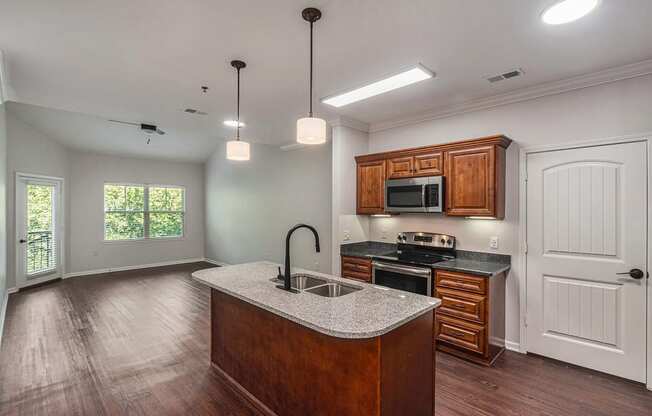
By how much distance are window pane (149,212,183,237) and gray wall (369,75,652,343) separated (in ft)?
21.1

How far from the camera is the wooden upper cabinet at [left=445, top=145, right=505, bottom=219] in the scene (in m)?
3.18

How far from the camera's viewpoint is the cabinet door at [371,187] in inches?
163

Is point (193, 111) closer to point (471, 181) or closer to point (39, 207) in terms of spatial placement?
point (471, 181)

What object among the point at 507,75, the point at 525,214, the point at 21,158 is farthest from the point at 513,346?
the point at 21,158

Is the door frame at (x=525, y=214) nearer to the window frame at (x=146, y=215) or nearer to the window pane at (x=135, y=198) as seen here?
the window frame at (x=146, y=215)

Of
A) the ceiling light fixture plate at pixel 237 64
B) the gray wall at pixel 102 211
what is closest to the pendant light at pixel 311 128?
the ceiling light fixture plate at pixel 237 64

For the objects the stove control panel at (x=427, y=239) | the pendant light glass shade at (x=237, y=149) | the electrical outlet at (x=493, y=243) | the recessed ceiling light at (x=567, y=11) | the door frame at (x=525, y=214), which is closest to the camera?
the recessed ceiling light at (x=567, y=11)

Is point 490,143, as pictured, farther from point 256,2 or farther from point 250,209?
point 250,209

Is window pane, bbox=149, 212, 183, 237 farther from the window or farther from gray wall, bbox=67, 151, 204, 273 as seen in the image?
gray wall, bbox=67, 151, 204, 273

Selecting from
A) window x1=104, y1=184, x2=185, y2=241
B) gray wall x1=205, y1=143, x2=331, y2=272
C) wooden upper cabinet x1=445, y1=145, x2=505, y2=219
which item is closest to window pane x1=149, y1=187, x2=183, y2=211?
window x1=104, y1=184, x2=185, y2=241

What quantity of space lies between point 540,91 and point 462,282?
6.75ft

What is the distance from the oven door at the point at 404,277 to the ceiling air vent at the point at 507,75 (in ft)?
6.48

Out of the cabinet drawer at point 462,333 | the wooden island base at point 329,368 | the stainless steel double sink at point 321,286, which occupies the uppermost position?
the stainless steel double sink at point 321,286

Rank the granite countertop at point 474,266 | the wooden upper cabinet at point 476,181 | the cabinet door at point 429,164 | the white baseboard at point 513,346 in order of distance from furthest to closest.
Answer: the cabinet door at point 429,164 < the white baseboard at point 513,346 < the wooden upper cabinet at point 476,181 < the granite countertop at point 474,266
